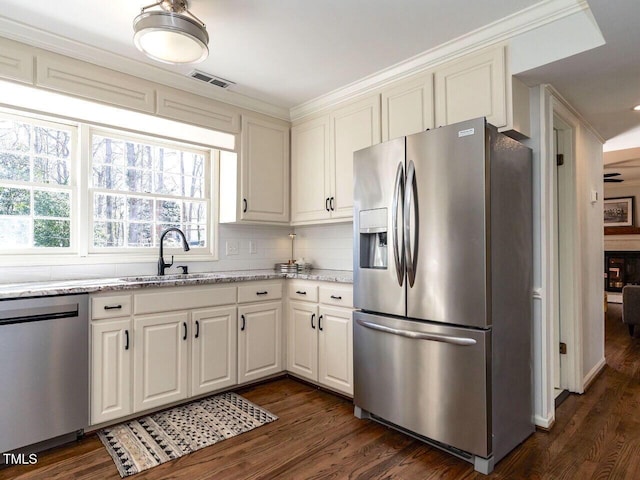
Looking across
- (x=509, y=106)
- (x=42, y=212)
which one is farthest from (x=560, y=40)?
(x=42, y=212)

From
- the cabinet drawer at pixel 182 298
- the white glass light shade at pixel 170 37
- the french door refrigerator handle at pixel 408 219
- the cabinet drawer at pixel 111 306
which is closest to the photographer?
the white glass light shade at pixel 170 37

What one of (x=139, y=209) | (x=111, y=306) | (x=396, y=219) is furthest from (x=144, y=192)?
(x=396, y=219)

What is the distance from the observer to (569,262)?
2973 mm

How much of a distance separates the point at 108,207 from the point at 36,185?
469 mm

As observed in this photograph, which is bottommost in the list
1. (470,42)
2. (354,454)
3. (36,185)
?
(354,454)

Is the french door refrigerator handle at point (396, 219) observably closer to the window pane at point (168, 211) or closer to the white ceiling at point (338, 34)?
the white ceiling at point (338, 34)

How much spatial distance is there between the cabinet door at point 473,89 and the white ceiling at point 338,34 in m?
0.16

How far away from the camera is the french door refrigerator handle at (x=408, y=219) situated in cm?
215

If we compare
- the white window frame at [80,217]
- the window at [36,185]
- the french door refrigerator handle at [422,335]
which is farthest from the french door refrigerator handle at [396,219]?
the window at [36,185]

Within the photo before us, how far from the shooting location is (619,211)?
8.09 m

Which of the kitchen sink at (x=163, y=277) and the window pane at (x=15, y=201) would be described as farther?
the kitchen sink at (x=163, y=277)

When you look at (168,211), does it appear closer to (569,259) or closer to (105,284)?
(105,284)

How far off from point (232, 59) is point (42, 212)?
170cm

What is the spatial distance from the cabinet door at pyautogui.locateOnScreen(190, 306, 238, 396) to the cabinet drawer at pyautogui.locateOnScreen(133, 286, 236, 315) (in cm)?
7
